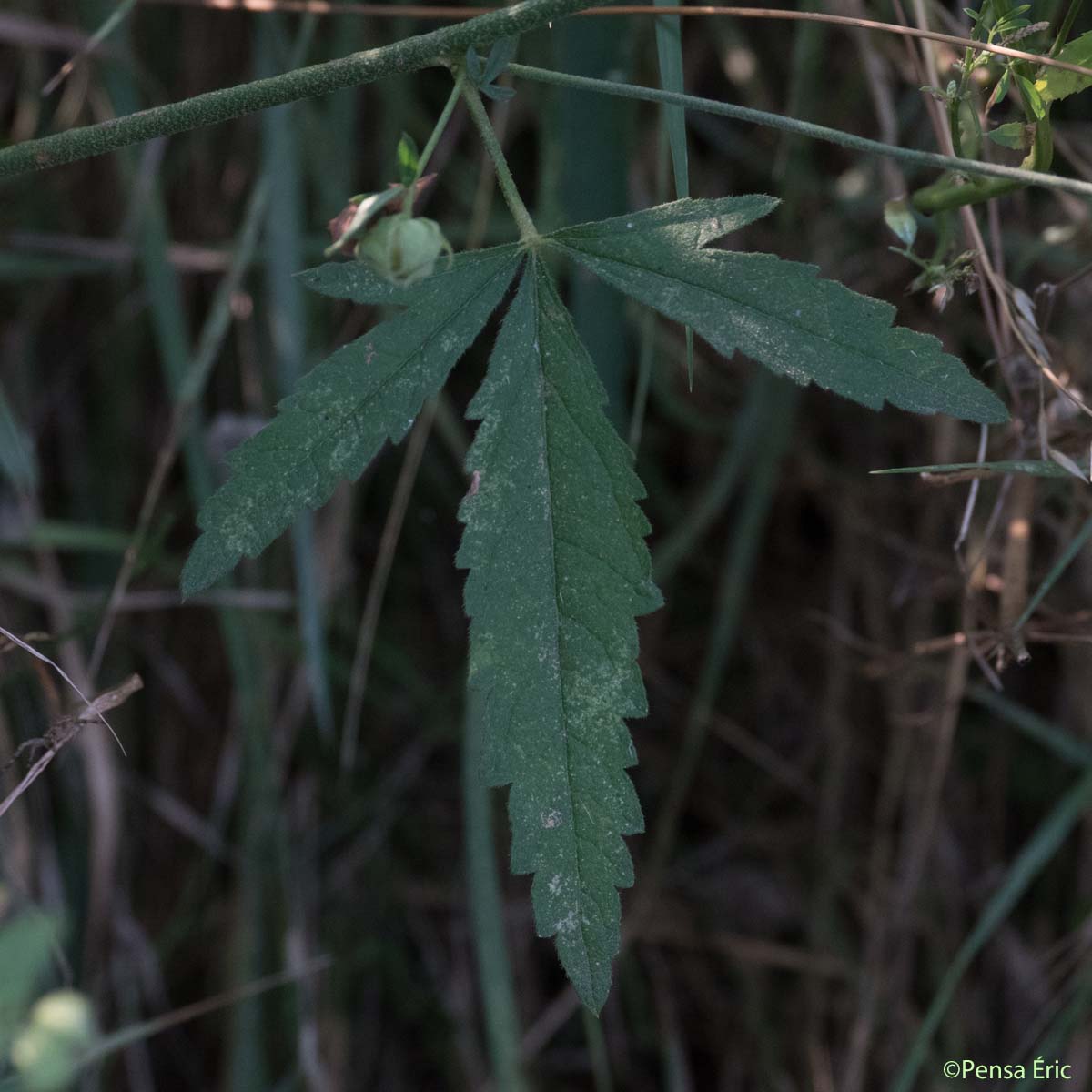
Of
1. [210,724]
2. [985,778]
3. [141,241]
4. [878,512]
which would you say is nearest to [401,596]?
[210,724]

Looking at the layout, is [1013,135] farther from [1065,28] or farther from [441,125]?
[441,125]

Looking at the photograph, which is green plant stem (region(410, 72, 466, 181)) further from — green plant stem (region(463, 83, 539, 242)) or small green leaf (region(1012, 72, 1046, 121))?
small green leaf (region(1012, 72, 1046, 121))

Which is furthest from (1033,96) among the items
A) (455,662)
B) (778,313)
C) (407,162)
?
(455,662)

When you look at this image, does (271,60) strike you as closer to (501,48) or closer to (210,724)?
(501,48)

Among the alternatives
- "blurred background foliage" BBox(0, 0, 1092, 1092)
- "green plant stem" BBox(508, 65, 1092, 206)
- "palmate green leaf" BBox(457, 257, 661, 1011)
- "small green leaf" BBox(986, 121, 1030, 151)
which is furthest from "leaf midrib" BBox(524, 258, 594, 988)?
"blurred background foliage" BBox(0, 0, 1092, 1092)

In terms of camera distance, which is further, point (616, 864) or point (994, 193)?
point (994, 193)
